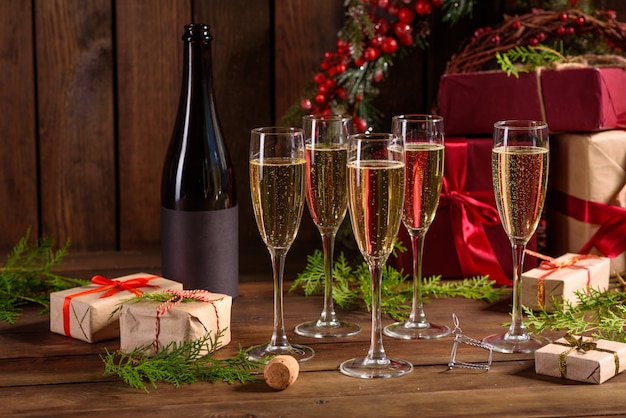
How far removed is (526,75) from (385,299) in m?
0.45

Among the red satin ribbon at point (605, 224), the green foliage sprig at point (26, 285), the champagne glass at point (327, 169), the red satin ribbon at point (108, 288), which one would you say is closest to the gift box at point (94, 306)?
the red satin ribbon at point (108, 288)

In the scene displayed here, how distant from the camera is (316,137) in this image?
1238 mm

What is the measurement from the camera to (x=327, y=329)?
1.31m

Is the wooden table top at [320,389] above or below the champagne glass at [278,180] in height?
below

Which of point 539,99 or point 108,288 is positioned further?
point 539,99

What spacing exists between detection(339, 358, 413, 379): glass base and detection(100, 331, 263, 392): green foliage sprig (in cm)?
11

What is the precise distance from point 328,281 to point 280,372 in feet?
0.87

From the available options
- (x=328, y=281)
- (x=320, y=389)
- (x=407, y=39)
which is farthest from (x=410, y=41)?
(x=320, y=389)

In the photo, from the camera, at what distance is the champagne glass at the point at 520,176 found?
1.18 metres

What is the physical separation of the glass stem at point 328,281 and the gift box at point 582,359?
0.31 meters

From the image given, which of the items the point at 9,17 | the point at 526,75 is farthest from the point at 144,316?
the point at 9,17

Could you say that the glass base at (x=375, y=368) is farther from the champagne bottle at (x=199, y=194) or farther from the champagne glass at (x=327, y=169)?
the champagne bottle at (x=199, y=194)

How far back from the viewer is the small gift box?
4.47 ft

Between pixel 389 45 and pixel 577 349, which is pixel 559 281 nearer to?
pixel 577 349
